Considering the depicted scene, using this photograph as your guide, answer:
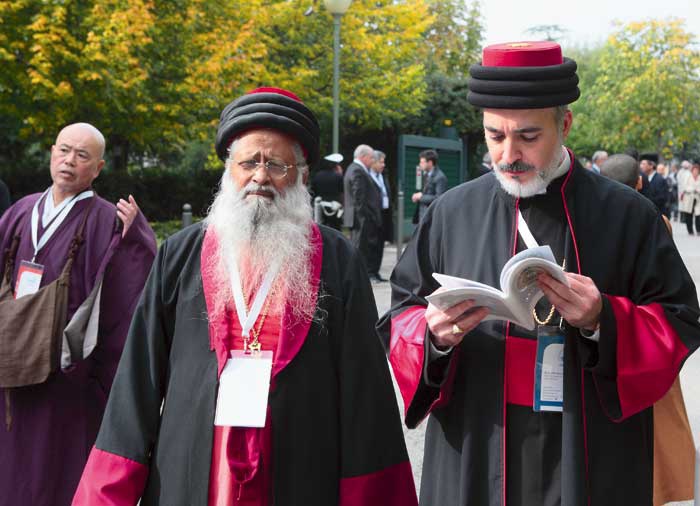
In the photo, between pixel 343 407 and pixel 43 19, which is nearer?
pixel 343 407

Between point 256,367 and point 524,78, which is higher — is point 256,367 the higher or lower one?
the lower one

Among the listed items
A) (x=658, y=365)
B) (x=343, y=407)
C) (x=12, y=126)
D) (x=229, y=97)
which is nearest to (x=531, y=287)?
(x=658, y=365)

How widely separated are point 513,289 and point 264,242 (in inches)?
38.5

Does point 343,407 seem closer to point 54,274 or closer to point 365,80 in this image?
point 54,274

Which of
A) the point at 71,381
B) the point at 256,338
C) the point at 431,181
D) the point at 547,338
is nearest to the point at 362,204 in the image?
the point at 431,181

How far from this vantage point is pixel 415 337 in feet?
9.64

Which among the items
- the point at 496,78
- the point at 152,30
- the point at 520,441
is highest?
the point at 152,30

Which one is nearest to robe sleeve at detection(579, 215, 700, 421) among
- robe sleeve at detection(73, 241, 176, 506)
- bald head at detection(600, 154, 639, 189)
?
robe sleeve at detection(73, 241, 176, 506)

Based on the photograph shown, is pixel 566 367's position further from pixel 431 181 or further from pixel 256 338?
pixel 431 181

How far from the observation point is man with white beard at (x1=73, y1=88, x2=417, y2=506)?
Result: 2.92m

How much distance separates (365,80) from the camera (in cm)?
2447

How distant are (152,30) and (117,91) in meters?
1.22

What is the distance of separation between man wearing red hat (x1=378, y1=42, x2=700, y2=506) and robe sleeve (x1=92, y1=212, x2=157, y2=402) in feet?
7.13

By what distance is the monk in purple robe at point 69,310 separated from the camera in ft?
15.5
